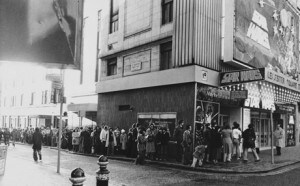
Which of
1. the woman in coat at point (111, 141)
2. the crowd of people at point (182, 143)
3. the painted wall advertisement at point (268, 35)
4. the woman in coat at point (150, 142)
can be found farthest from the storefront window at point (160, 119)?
the painted wall advertisement at point (268, 35)

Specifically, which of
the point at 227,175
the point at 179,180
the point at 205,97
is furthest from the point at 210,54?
the point at 179,180

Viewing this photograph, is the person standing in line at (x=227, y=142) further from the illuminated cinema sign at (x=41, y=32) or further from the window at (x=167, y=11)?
the illuminated cinema sign at (x=41, y=32)

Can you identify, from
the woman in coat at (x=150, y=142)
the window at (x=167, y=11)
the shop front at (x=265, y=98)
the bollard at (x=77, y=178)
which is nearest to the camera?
the bollard at (x=77, y=178)

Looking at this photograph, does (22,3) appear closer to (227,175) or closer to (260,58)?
(227,175)

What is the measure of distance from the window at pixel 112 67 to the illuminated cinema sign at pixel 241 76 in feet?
29.1

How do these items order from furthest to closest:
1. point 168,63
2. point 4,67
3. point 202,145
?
1. point 168,63
2. point 202,145
3. point 4,67

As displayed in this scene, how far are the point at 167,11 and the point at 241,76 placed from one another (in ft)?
20.4

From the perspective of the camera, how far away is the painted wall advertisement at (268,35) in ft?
56.4

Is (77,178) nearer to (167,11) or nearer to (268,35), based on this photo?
(167,11)

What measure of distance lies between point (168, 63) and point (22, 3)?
44.1 ft

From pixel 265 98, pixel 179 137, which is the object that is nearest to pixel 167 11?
pixel 179 137

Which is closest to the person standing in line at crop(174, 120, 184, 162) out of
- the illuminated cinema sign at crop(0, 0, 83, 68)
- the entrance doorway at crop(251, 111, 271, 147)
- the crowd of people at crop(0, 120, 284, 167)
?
the crowd of people at crop(0, 120, 284, 167)

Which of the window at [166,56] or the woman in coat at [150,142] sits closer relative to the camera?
the woman in coat at [150,142]

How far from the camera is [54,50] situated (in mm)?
4766
